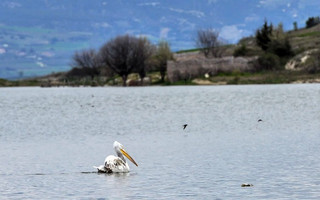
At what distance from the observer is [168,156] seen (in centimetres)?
2798

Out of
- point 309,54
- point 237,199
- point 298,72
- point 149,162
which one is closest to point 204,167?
point 149,162

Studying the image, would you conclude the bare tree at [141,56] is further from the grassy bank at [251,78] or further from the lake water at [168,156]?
the lake water at [168,156]

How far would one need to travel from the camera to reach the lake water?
20.2 m

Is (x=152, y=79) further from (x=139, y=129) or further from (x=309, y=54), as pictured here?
(x=139, y=129)

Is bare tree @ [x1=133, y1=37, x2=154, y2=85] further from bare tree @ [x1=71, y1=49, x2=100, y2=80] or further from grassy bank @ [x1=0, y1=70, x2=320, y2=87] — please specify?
bare tree @ [x1=71, y1=49, x2=100, y2=80]

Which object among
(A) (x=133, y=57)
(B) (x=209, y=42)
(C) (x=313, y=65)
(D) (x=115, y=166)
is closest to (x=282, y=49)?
(C) (x=313, y=65)

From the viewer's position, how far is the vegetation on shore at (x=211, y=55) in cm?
12250

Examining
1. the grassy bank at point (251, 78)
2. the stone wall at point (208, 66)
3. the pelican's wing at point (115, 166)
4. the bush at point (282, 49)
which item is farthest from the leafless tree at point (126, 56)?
the pelican's wing at point (115, 166)

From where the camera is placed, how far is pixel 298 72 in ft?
398

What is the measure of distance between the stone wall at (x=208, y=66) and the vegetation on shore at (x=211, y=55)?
102cm

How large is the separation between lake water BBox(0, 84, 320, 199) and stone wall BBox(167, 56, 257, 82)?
3075 inches

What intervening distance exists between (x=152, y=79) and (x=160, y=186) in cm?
12625

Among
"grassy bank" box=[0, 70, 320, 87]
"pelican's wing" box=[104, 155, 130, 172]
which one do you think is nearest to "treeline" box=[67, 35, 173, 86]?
"grassy bank" box=[0, 70, 320, 87]

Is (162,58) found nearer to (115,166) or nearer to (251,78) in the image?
(251,78)
